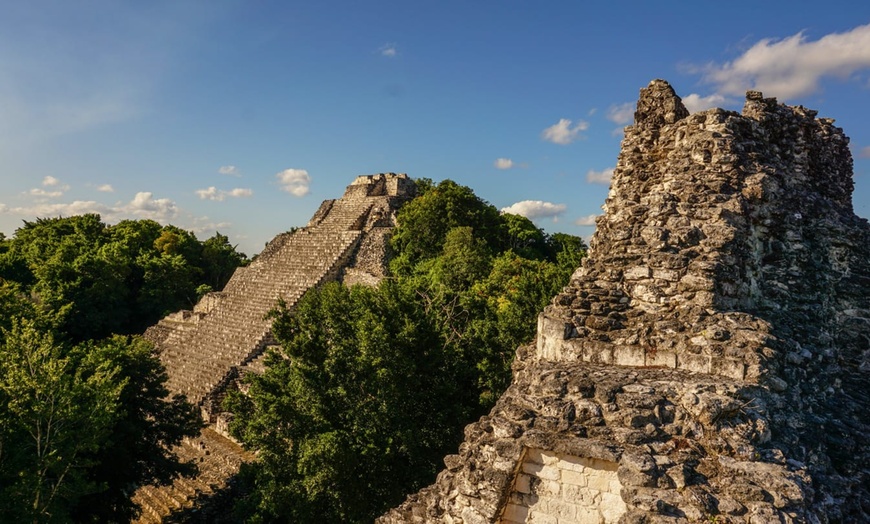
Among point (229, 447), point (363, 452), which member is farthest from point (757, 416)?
point (229, 447)

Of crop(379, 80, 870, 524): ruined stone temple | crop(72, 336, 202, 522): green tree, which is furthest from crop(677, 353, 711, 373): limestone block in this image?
crop(72, 336, 202, 522): green tree

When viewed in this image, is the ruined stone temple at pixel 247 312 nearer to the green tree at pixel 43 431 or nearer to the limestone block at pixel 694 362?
the green tree at pixel 43 431

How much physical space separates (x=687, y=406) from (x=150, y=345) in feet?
36.7

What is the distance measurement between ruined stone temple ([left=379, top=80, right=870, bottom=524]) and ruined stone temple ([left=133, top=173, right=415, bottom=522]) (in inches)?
360

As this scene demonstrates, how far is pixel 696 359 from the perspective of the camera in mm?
4117

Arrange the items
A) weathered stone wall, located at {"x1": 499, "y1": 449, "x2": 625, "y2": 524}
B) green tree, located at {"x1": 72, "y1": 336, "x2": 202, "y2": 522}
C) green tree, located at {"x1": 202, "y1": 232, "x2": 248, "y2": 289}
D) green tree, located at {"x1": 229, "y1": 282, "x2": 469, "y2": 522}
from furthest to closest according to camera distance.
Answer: green tree, located at {"x1": 202, "y1": 232, "x2": 248, "y2": 289} < green tree, located at {"x1": 72, "y1": 336, "x2": 202, "y2": 522} < green tree, located at {"x1": 229, "y1": 282, "x2": 469, "y2": 522} < weathered stone wall, located at {"x1": 499, "y1": 449, "x2": 625, "y2": 524}

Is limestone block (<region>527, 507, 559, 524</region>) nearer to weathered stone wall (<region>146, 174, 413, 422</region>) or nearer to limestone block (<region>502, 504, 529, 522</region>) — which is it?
limestone block (<region>502, 504, 529, 522</region>)

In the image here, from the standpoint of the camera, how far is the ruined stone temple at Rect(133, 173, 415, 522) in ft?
40.2

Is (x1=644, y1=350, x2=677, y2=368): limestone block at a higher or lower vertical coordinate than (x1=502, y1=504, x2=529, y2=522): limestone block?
higher

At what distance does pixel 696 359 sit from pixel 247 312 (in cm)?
1749

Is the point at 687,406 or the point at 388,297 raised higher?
the point at 388,297

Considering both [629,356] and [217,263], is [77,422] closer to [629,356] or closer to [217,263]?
[629,356]

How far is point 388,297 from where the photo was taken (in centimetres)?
830

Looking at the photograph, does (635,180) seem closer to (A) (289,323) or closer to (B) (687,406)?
(B) (687,406)
